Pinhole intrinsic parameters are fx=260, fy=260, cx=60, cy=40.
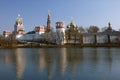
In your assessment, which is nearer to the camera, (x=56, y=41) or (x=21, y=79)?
(x=21, y=79)

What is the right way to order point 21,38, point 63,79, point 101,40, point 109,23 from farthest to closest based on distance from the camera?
point 21,38
point 109,23
point 101,40
point 63,79

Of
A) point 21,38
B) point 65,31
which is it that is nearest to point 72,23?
point 65,31

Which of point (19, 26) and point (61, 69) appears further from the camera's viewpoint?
point (19, 26)

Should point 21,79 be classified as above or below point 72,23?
below

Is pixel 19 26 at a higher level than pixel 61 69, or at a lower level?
higher

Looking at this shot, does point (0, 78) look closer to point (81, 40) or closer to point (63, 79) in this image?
point (63, 79)

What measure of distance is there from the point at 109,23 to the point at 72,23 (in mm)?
11496

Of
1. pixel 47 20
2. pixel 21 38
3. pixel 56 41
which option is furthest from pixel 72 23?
pixel 21 38

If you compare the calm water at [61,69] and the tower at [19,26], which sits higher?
the tower at [19,26]

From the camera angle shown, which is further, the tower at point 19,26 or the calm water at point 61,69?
the tower at point 19,26

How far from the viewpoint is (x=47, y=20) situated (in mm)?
89688

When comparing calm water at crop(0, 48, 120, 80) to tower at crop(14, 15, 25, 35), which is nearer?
calm water at crop(0, 48, 120, 80)

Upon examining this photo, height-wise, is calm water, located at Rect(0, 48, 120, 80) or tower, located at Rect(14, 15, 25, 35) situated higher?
tower, located at Rect(14, 15, 25, 35)

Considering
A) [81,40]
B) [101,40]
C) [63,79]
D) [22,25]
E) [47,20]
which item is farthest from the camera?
[22,25]
